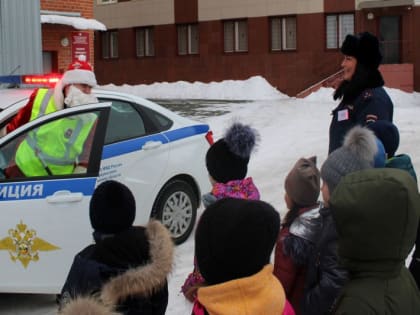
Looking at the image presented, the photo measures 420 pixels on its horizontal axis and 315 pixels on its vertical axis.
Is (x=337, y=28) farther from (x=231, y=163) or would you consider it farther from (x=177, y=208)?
(x=231, y=163)

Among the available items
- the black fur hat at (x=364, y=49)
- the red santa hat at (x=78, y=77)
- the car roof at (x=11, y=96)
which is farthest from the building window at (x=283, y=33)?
the black fur hat at (x=364, y=49)

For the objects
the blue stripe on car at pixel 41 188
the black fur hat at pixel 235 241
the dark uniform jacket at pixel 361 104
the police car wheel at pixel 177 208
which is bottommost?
the police car wheel at pixel 177 208

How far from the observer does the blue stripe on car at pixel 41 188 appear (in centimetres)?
499

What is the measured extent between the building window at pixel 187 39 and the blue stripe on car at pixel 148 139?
2188cm

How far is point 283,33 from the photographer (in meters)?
26.4

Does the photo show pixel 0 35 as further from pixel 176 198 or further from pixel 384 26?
pixel 384 26

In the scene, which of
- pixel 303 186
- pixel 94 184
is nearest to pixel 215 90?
pixel 94 184

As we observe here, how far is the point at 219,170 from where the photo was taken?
4.06 metres

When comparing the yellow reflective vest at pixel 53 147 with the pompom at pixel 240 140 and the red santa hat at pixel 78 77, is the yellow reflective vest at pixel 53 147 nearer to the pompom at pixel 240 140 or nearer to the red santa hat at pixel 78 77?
the red santa hat at pixel 78 77

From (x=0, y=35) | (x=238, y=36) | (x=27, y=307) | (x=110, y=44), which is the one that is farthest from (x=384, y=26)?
(x=27, y=307)

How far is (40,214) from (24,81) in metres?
1.95

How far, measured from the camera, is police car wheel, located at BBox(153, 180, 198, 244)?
260 inches

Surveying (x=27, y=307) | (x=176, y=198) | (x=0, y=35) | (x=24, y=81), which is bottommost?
(x=27, y=307)

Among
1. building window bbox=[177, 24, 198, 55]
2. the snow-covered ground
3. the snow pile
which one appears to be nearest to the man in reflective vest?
the snow-covered ground
